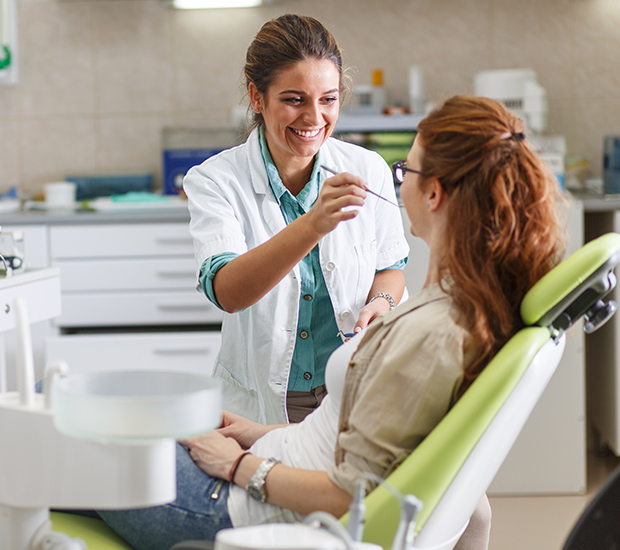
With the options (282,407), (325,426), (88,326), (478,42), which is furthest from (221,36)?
(325,426)

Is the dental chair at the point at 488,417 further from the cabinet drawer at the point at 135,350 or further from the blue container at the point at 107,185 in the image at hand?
the blue container at the point at 107,185

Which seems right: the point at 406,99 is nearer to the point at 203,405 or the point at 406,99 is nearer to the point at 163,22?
the point at 163,22

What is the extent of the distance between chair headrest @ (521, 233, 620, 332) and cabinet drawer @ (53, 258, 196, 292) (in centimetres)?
185

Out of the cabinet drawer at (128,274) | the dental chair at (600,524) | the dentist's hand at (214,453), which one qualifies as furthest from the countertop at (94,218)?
the dental chair at (600,524)

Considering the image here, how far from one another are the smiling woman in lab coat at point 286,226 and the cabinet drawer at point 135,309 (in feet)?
3.74

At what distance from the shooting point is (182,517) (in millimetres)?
1055

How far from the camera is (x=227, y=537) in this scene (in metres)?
0.75

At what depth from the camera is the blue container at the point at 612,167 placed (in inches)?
102

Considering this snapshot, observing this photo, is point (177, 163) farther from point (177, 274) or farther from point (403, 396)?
point (403, 396)

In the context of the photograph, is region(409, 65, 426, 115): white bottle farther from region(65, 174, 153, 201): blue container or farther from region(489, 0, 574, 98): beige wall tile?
region(65, 174, 153, 201): blue container

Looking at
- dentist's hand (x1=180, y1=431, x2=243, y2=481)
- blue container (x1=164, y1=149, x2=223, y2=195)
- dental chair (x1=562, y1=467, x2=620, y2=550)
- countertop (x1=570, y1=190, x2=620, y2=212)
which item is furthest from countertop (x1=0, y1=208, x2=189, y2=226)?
dental chair (x1=562, y1=467, x2=620, y2=550)

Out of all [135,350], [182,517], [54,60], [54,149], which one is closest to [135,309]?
[135,350]

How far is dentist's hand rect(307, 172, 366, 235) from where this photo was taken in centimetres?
115

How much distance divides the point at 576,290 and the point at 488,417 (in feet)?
0.67
